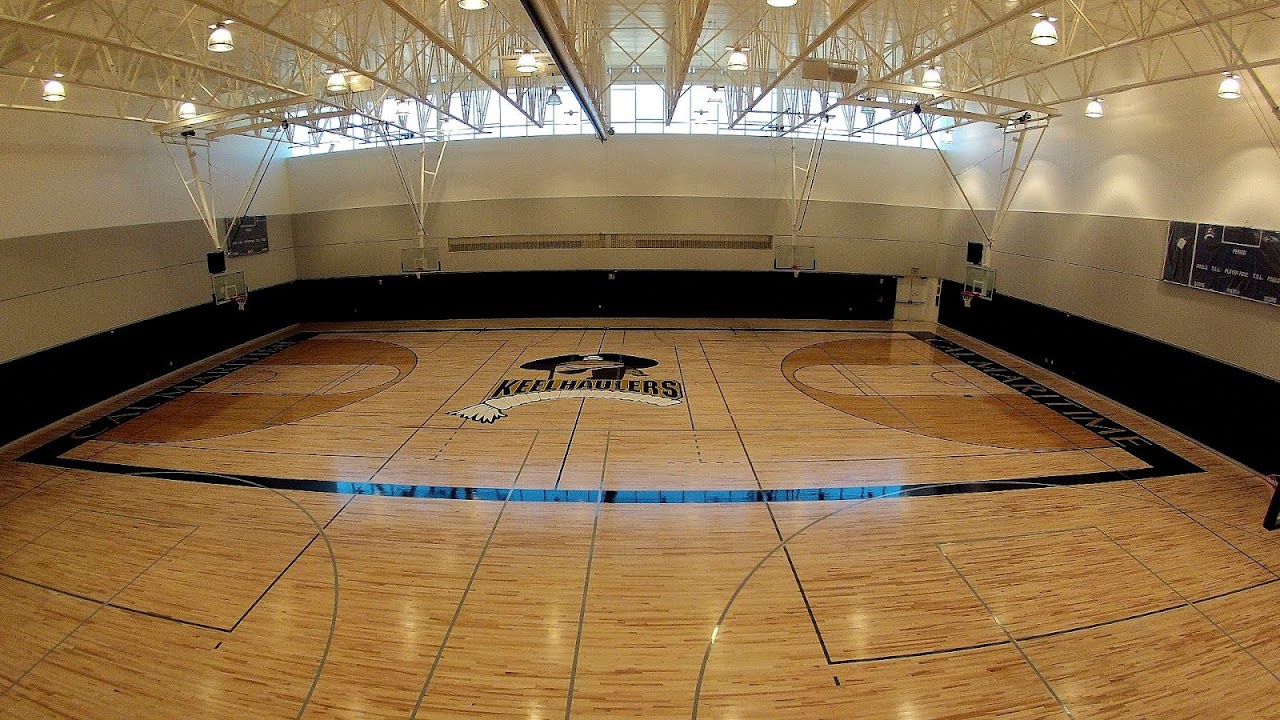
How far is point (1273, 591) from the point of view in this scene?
8.34 m

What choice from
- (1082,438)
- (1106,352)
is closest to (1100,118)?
(1106,352)

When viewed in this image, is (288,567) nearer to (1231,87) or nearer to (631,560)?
(631,560)

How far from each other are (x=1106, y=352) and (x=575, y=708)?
1586cm

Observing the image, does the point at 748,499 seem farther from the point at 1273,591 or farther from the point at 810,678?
the point at 1273,591

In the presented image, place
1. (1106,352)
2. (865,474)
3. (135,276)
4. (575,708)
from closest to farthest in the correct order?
(575,708), (865,474), (1106,352), (135,276)

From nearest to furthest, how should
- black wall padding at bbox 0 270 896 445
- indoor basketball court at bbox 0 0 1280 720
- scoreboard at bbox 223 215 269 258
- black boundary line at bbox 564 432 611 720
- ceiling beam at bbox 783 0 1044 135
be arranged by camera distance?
black boundary line at bbox 564 432 611 720 → indoor basketball court at bbox 0 0 1280 720 → ceiling beam at bbox 783 0 1044 135 → scoreboard at bbox 223 215 269 258 → black wall padding at bbox 0 270 896 445

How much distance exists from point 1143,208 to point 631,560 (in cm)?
1481

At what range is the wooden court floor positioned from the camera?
6.58 metres

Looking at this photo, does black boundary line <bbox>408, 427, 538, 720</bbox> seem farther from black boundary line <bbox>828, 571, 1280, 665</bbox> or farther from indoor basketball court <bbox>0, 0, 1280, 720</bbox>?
black boundary line <bbox>828, 571, 1280, 665</bbox>

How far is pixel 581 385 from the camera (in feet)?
55.3

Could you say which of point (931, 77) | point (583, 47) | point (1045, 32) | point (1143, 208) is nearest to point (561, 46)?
point (583, 47)

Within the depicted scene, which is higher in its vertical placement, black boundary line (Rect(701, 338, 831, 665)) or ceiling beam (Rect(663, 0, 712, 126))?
ceiling beam (Rect(663, 0, 712, 126))

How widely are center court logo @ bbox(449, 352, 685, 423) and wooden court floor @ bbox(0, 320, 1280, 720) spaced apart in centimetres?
19

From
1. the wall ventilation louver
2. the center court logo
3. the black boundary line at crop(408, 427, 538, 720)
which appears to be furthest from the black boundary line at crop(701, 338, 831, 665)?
the wall ventilation louver
